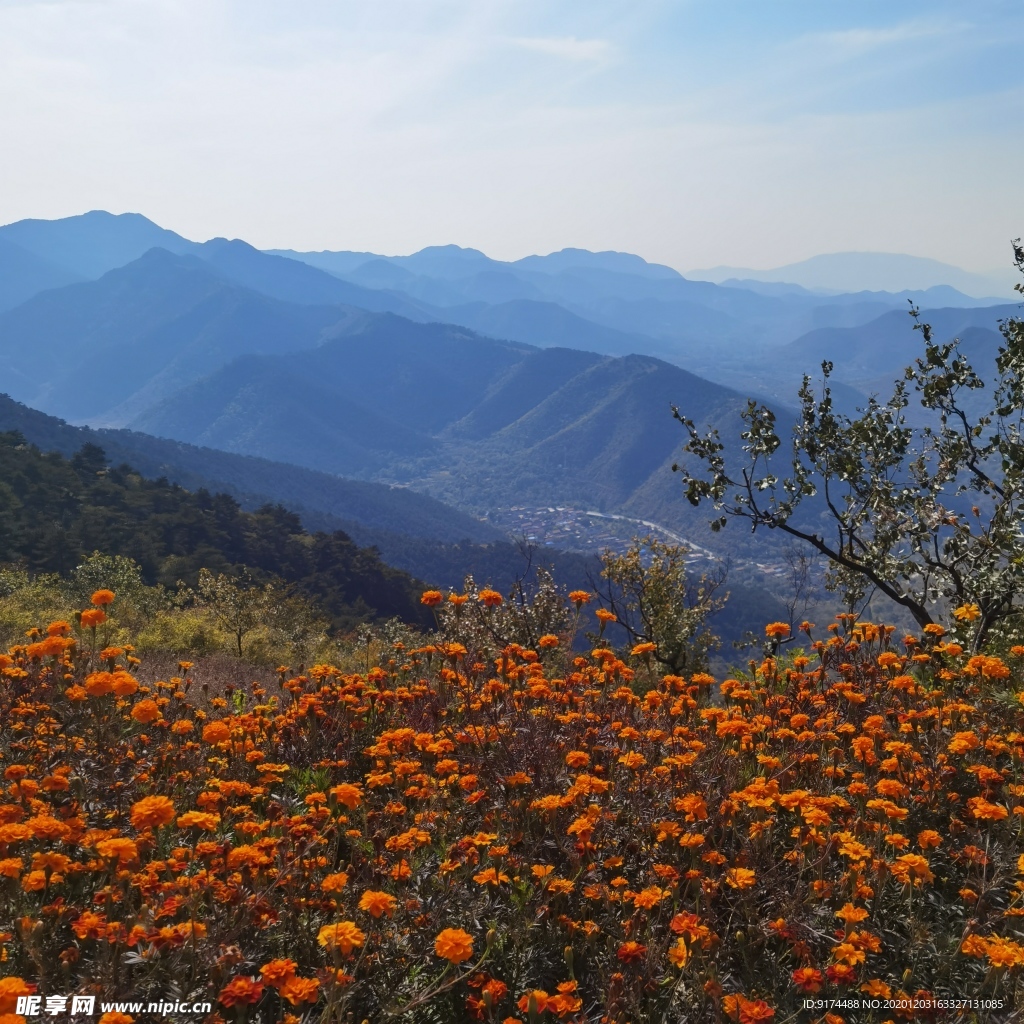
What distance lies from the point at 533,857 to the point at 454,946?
918 mm

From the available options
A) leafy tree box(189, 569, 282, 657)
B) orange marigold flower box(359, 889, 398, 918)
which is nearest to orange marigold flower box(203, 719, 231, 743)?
orange marigold flower box(359, 889, 398, 918)

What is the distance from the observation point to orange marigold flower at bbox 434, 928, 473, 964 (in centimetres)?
226

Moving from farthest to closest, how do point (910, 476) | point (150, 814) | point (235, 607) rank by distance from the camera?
point (235, 607), point (910, 476), point (150, 814)

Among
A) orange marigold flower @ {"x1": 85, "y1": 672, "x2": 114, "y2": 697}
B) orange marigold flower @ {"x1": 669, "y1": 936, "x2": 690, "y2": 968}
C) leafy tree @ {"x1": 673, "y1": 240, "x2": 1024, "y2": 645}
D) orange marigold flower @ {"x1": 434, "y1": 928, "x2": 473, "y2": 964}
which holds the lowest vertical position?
orange marigold flower @ {"x1": 669, "y1": 936, "x2": 690, "y2": 968}

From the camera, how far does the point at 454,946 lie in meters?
2.29

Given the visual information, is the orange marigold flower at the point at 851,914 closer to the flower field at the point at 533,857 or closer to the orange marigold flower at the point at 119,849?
the flower field at the point at 533,857

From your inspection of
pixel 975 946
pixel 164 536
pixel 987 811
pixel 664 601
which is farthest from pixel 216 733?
pixel 164 536

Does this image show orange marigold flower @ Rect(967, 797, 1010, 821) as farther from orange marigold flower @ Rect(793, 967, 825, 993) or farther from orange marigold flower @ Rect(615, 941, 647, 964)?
orange marigold flower @ Rect(615, 941, 647, 964)

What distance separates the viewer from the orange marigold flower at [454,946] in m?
2.26

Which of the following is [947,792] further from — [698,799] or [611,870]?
[611,870]

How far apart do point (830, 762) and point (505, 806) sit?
1660mm

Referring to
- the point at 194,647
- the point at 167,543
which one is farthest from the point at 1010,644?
the point at 167,543

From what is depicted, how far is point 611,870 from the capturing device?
3258 millimetres

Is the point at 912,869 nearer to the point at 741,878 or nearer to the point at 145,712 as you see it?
the point at 741,878
